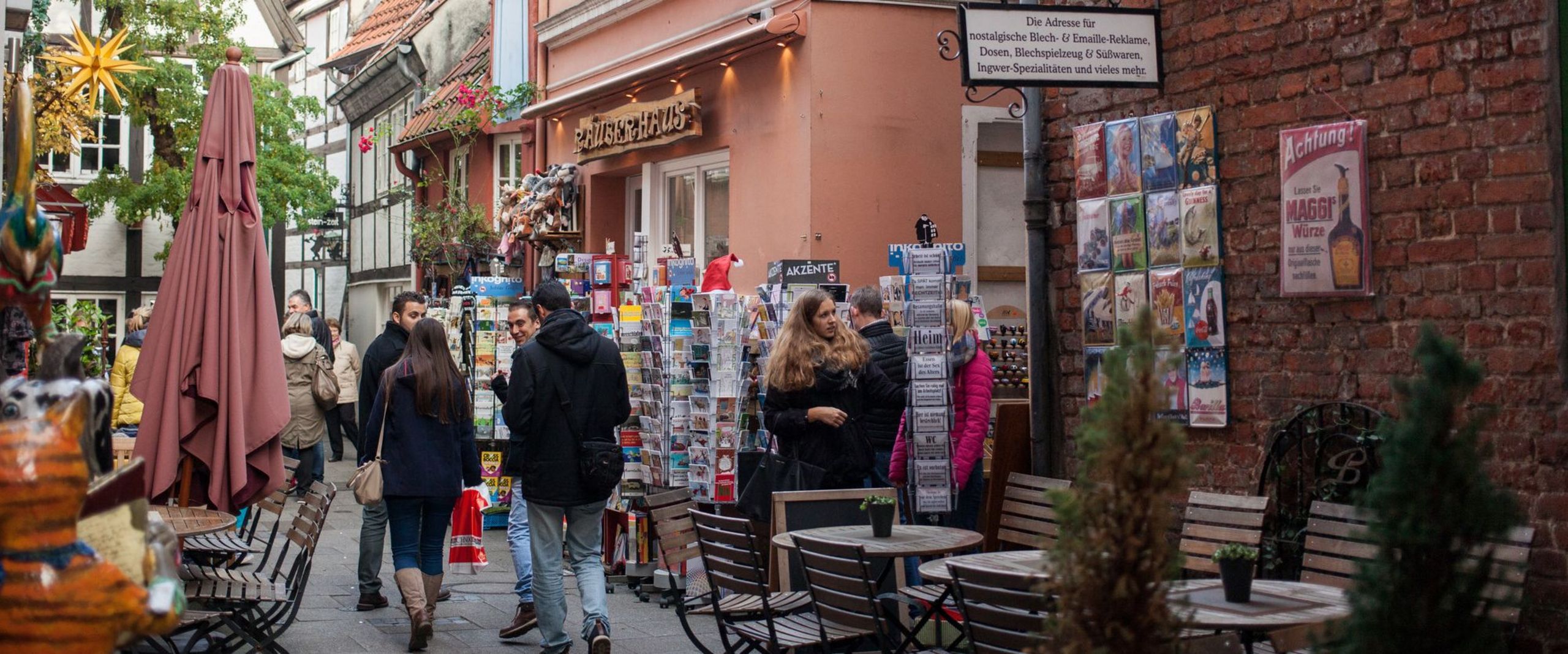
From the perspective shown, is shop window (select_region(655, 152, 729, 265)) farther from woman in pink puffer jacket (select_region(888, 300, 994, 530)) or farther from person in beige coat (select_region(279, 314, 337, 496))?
woman in pink puffer jacket (select_region(888, 300, 994, 530))

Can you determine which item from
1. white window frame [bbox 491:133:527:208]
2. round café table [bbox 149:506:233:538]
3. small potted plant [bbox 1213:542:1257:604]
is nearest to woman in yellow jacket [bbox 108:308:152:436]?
round café table [bbox 149:506:233:538]

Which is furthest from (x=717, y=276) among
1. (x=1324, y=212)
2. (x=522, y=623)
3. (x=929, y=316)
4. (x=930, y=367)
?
(x=1324, y=212)

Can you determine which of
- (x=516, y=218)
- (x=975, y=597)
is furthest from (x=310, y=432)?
(x=975, y=597)

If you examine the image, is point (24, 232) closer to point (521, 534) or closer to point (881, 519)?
point (881, 519)

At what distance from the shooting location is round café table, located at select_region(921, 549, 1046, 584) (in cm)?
600

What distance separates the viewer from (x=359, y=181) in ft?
93.0

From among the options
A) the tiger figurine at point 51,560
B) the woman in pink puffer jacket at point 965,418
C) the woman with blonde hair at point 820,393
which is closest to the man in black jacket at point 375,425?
the woman with blonde hair at point 820,393

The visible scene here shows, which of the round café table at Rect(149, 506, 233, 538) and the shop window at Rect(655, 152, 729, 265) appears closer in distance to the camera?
the round café table at Rect(149, 506, 233, 538)

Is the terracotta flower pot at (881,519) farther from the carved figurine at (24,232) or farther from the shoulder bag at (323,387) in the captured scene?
the shoulder bag at (323,387)

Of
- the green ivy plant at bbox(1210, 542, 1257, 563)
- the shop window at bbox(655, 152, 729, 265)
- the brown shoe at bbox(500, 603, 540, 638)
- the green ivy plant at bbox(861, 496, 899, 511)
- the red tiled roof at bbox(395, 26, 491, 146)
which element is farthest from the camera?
the red tiled roof at bbox(395, 26, 491, 146)

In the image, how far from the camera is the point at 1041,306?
819 centimetres

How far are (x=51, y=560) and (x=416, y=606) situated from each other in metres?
5.08

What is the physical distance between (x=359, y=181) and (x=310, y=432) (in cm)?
1578

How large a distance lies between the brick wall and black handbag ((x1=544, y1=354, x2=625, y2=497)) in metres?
2.70
